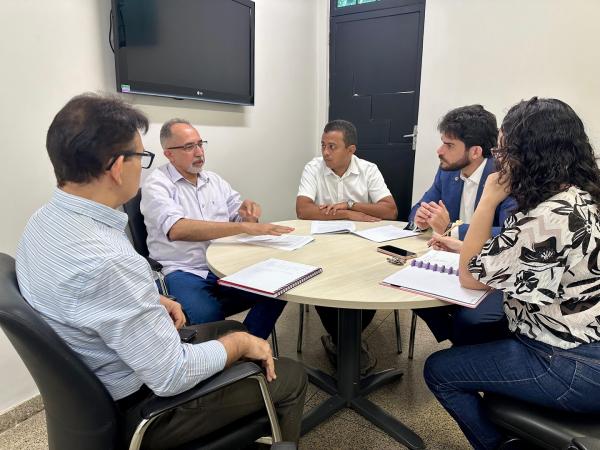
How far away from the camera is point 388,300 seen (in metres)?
1.10

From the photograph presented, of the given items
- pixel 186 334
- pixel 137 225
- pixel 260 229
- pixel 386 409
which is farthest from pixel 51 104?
pixel 386 409

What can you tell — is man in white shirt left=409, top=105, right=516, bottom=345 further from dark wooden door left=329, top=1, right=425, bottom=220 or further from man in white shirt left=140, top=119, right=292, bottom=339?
dark wooden door left=329, top=1, right=425, bottom=220

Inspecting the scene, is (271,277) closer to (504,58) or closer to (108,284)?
(108,284)

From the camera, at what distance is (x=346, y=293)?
3.77 ft

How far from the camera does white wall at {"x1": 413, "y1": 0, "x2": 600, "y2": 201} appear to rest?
2.63 meters

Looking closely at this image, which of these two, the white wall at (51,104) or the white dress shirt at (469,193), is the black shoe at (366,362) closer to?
the white dress shirt at (469,193)

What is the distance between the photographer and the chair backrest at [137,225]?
1.87 meters

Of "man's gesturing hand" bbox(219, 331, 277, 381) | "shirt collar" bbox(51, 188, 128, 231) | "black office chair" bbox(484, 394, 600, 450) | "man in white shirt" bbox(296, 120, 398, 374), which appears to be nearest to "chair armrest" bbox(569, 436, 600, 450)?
"black office chair" bbox(484, 394, 600, 450)

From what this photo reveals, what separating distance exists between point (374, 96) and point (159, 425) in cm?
331

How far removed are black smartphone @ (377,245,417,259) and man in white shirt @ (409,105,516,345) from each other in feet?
0.75

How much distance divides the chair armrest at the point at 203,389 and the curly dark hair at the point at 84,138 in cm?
50

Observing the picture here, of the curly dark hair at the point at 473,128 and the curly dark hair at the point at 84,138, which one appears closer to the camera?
the curly dark hair at the point at 84,138

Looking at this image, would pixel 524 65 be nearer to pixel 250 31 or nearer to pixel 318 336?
pixel 250 31

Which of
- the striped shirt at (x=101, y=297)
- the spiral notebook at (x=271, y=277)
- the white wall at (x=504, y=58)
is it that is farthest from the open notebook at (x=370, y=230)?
the white wall at (x=504, y=58)
